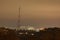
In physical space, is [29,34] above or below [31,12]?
below

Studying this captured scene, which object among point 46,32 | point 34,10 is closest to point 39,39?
point 46,32

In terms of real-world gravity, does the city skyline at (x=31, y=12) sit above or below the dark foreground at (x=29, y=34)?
above

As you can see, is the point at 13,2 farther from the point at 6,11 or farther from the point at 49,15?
the point at 49,15

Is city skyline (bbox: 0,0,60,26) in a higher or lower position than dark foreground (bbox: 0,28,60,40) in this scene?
higher

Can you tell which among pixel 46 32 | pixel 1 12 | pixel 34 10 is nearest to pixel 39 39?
pixel 46 32

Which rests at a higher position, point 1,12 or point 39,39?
point 1,12

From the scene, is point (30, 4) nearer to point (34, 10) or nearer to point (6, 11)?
point (34, 10)

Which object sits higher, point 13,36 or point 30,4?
point 30,4
